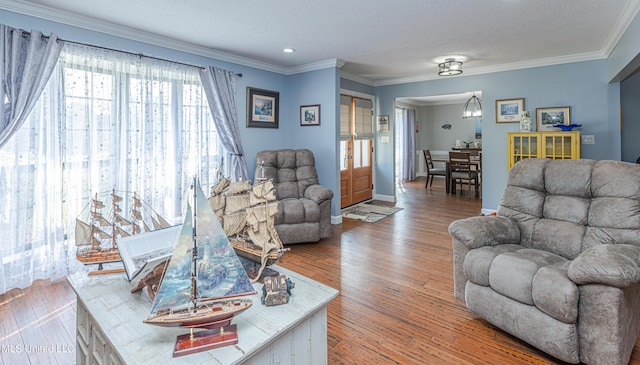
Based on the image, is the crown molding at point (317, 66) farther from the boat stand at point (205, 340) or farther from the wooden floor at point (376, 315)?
the boat stand at point (205, 340)

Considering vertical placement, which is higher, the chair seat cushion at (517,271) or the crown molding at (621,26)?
the crown molding at (621,26)

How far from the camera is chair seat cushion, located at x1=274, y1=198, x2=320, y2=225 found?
12.6 ft

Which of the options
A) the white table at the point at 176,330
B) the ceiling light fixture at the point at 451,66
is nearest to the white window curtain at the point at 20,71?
the white table at the point at 176,330

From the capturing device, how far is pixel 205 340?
3.73 feet

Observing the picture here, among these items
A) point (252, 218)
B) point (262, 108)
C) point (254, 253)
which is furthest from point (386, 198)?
point (252, 218)

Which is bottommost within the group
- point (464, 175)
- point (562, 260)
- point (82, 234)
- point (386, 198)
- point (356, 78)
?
point (562, 260)

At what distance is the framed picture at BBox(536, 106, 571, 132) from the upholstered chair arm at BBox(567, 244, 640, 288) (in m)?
3.67

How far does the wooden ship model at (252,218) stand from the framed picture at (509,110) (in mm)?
4799

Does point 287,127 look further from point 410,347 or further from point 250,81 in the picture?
point 410,347

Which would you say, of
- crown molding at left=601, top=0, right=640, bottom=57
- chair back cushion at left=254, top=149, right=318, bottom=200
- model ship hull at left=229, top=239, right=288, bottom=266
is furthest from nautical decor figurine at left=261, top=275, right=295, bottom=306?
crown molding at left=601, top=0, right=640, bottom=57

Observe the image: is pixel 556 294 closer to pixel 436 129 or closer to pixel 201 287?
pixel 201 287

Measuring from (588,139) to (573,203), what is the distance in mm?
3154

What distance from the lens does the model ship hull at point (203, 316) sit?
3.61ft

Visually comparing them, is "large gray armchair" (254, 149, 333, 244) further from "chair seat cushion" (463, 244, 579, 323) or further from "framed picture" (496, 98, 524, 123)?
"framed picture" (496, 98, 524, 123)
